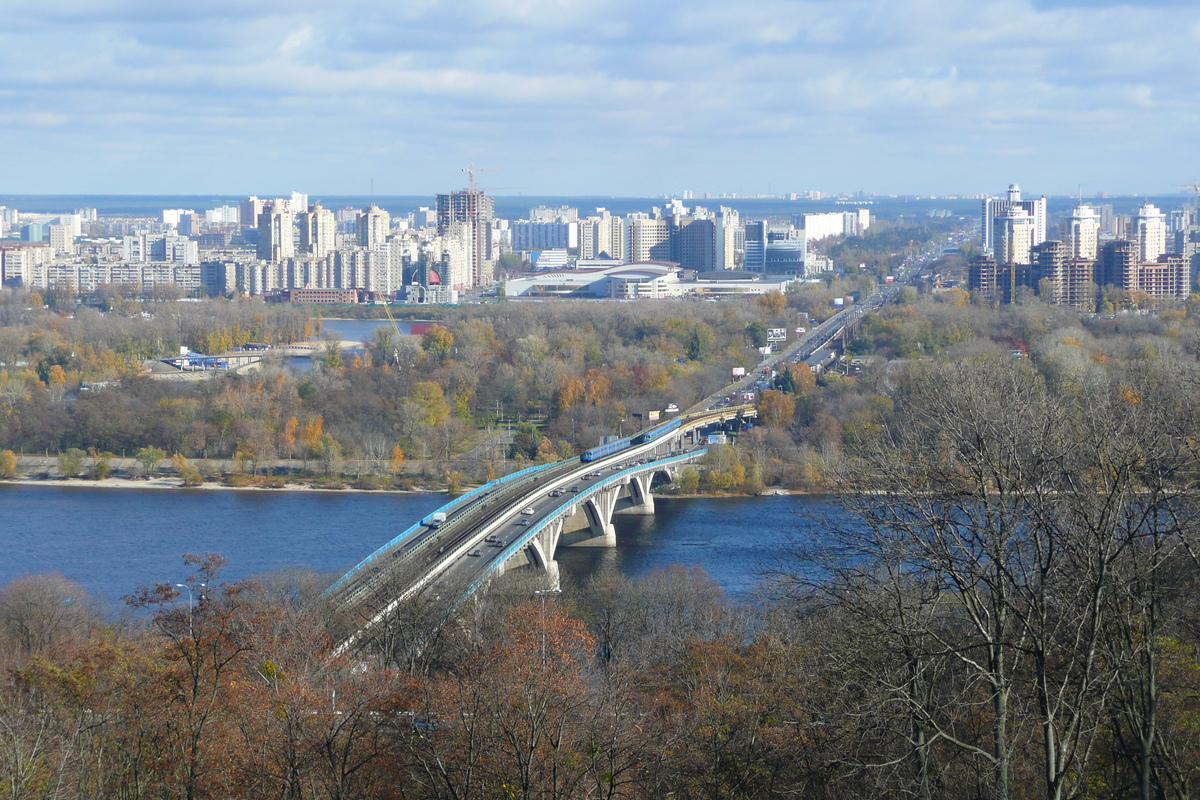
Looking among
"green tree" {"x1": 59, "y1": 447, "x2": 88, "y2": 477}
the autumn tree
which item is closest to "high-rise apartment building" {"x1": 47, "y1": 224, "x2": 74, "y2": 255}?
"green tree" {"x1": 59, "y1": 447, "x2": 88, "y2": 477}

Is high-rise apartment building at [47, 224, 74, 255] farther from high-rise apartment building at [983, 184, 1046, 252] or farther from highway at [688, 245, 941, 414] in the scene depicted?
high-rise apartment building at [983, 184, 1046, 252]

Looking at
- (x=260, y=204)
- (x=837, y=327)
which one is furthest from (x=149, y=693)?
(x=260, y=204)

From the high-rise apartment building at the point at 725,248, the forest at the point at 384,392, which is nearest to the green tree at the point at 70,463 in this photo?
the forest at the point at 384,392

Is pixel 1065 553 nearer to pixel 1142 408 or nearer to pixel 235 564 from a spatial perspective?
pixel 1142 408

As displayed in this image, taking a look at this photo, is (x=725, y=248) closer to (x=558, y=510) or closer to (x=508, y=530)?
(x=558, y=510)

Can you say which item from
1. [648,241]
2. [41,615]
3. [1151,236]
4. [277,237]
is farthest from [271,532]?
[648,241]
